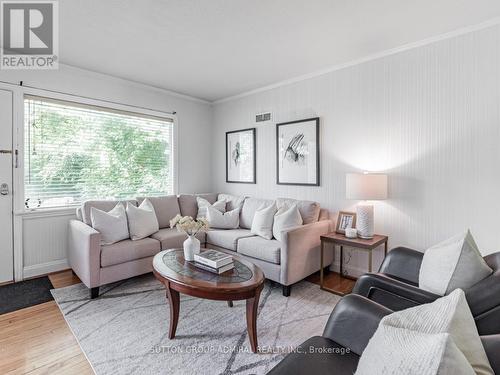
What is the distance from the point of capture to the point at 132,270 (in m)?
2.91

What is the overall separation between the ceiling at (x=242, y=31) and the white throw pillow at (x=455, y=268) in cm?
184

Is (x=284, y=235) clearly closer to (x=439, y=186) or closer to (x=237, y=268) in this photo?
(x=237, y=268)

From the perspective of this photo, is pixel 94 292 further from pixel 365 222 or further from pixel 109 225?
pixel 365 222

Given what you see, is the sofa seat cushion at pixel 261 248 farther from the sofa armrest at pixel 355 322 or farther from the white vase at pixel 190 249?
the sofa armrest at pixel 355 322

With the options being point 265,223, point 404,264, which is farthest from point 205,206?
point 404,264

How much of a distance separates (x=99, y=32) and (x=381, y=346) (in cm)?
316

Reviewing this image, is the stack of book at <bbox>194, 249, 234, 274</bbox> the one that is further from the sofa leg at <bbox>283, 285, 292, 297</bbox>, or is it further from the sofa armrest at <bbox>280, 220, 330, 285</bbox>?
the sofa leg at <bbox>283, 285, 292, 297</bbox>

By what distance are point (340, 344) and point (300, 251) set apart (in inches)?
60.9

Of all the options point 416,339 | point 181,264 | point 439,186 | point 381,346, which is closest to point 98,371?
point 181,264

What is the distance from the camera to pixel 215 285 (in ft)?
6.04

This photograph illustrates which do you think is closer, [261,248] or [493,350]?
[493,350]

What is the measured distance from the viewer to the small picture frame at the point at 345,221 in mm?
3088

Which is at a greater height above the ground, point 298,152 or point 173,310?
point 298,152

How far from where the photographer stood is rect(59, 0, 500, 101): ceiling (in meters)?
2.12
